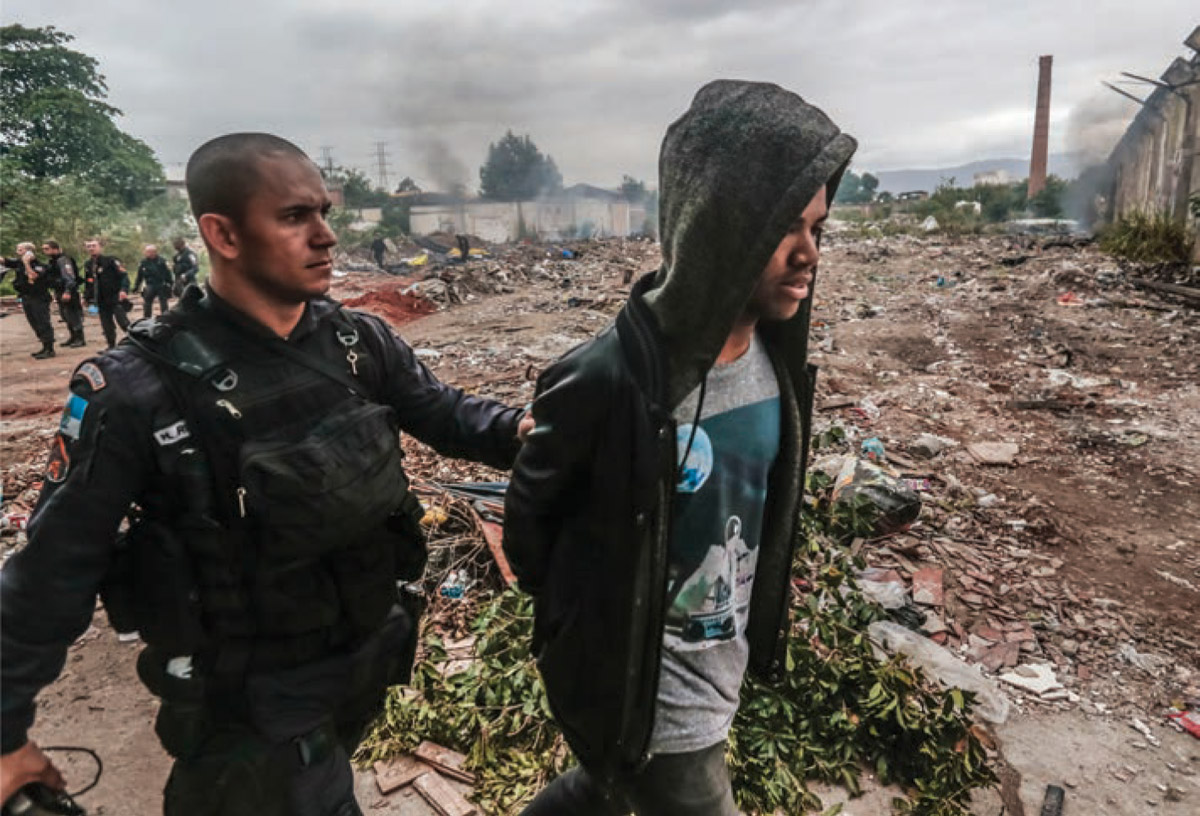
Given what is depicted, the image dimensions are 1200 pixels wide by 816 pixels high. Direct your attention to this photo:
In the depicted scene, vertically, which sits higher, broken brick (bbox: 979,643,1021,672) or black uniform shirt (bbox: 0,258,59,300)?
black uniform shirt (bbox: 0,258,59,300)

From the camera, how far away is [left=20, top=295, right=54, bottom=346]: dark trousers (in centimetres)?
912

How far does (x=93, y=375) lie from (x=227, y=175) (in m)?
0.43

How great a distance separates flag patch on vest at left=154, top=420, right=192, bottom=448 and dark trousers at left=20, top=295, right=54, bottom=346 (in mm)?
10390

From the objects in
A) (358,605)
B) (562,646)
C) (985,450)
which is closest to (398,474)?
(358,605)

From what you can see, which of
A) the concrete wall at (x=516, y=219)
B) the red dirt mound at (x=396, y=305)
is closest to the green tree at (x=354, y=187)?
the concrete wall at (x=516, y=219)

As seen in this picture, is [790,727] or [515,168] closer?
[790,727]

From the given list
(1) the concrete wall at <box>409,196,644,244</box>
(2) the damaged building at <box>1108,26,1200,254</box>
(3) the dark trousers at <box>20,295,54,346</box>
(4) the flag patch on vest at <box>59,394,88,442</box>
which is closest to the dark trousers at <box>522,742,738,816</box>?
(4) the flag patch on vest at <box>59,394,88,442</box>

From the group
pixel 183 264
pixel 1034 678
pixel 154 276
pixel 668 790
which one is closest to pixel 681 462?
pixel 668 790

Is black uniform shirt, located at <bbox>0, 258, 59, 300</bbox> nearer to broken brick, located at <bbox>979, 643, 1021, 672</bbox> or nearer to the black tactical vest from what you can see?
the black tactical vest

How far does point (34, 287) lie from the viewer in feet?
29.7

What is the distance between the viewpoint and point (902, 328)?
364 inches

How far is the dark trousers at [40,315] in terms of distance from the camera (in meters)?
9.12

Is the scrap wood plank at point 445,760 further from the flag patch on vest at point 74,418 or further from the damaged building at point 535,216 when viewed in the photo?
the damaged building at point 535,216

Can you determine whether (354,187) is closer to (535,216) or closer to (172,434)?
(535,216)
